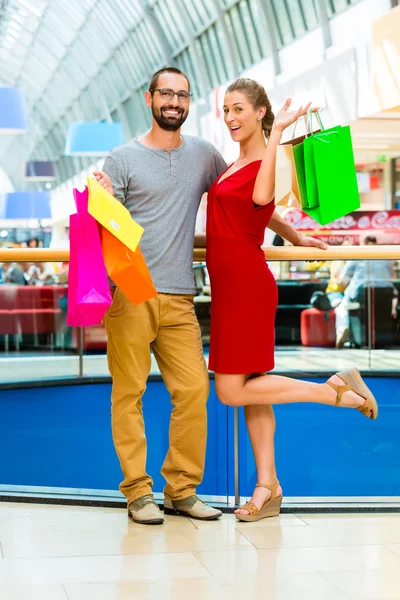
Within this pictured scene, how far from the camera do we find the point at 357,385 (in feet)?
12.7

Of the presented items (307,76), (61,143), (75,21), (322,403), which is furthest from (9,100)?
(61,143)

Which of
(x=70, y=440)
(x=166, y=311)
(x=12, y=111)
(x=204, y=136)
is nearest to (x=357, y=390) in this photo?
(x=166, y=311)

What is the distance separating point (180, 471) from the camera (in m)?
3.80

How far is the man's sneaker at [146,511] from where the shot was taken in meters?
3.68

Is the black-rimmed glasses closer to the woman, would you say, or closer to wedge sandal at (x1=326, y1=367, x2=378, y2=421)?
the woman

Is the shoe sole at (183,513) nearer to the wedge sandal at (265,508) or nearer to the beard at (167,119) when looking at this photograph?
the wedge sandal at (265,508)

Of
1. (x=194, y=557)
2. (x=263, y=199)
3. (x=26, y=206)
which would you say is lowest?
(x=194, y=557)

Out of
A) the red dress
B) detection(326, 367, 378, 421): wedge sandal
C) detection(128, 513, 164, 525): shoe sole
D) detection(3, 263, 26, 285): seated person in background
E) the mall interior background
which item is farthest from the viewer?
detection(3, 263, 26, 285): seated person in background

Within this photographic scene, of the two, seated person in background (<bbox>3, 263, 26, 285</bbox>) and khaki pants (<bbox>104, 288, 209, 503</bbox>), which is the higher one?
seated person in background (<bbox>3, 263, 26, 285</bbox>)

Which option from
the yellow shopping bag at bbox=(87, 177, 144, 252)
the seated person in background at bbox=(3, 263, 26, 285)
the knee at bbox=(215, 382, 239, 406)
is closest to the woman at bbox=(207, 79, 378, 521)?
the knee at bbox=(215, 382, 239, 406)

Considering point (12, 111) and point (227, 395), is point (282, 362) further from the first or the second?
point (12, 111)

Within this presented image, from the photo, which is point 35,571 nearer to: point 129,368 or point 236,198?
point 129,368

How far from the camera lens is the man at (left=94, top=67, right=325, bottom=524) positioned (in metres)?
3.66

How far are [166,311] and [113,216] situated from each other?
1.50ft
